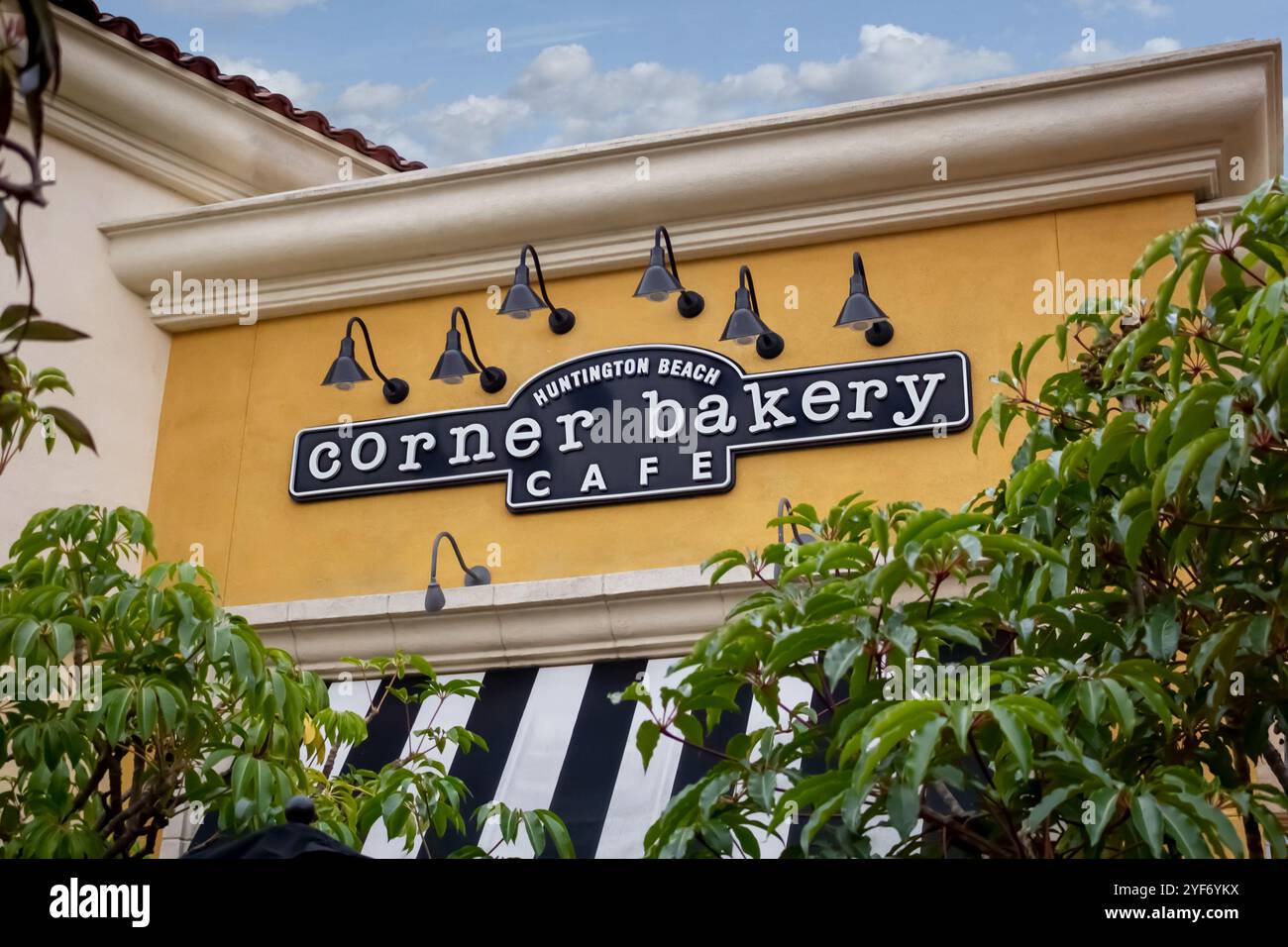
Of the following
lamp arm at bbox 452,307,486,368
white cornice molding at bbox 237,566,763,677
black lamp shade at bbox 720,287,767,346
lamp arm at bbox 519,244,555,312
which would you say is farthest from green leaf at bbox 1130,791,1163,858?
lamp arm at bbox 452,307,486,368

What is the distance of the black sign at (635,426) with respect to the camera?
23.6 ft

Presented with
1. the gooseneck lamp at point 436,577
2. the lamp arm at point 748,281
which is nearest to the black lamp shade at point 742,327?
the lamp arm at point 748,281

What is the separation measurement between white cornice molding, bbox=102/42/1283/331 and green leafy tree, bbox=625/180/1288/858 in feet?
10.4

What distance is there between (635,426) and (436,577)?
128cm

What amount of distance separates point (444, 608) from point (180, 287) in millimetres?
2706

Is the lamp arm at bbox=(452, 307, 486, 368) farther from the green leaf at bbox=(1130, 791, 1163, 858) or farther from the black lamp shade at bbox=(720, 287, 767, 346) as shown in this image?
the green leaf at bbox=(1130, 791, 1163, 858)

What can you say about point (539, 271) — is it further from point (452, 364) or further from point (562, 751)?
point (562, 751)

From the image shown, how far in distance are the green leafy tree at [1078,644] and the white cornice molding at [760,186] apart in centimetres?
316

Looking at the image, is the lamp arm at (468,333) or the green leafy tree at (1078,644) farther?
the lamp arm at (468,333)

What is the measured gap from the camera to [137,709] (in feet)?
15.2

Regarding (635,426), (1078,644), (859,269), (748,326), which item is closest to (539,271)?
(635,426)

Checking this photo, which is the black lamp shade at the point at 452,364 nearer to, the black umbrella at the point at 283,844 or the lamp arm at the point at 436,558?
the lamp arm at the point at 436,558

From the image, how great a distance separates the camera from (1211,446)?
126 inches
